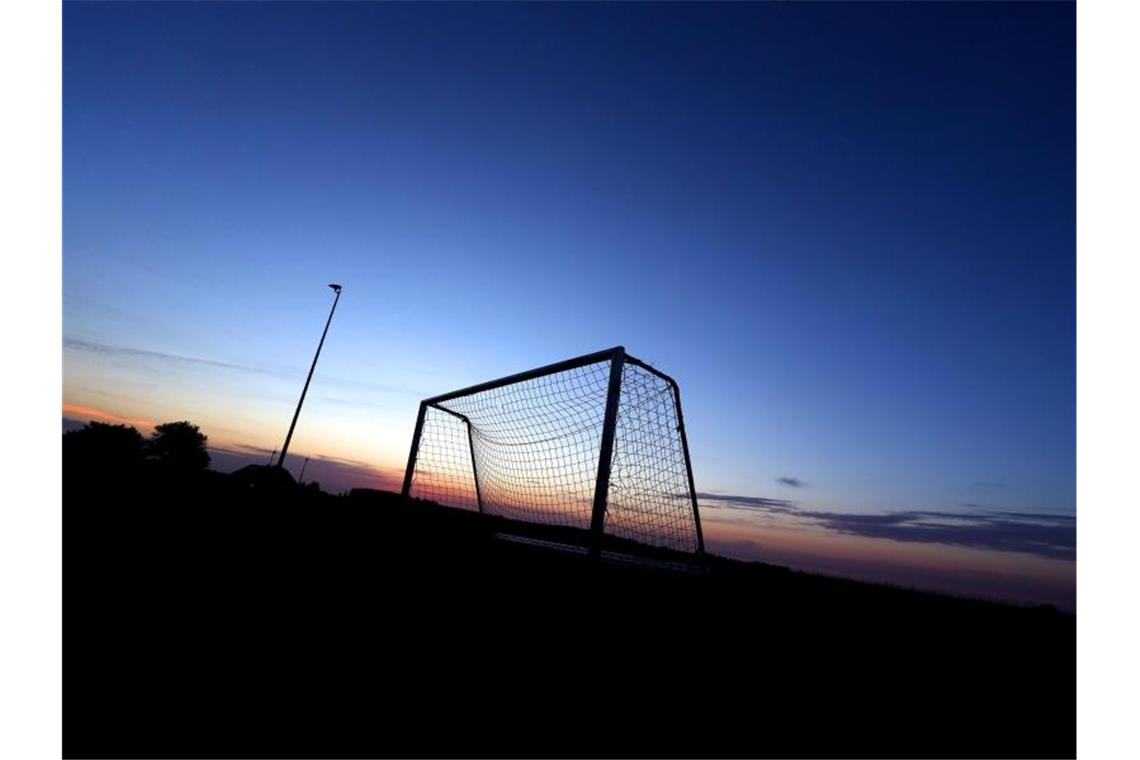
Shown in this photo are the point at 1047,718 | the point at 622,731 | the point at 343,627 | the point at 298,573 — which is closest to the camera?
the point at 622,731

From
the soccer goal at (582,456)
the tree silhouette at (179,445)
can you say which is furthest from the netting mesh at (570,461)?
the tree silhouette at (179,445)

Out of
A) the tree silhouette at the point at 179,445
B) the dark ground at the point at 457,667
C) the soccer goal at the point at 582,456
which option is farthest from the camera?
the tree silhouette at the point at 179,445

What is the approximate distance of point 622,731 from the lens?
5.38ft

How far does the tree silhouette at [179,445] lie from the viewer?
31875 mm

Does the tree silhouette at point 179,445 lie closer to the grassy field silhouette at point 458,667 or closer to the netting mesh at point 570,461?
the netting mesh at point 570,461

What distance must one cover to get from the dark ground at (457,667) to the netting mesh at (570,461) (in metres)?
1.95

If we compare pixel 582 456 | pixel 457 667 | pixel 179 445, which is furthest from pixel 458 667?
pixel 179 445

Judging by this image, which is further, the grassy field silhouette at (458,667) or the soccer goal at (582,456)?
the soccer goal at (582,456)

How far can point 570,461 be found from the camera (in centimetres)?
661

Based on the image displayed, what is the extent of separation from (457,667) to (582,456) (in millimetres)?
4490
